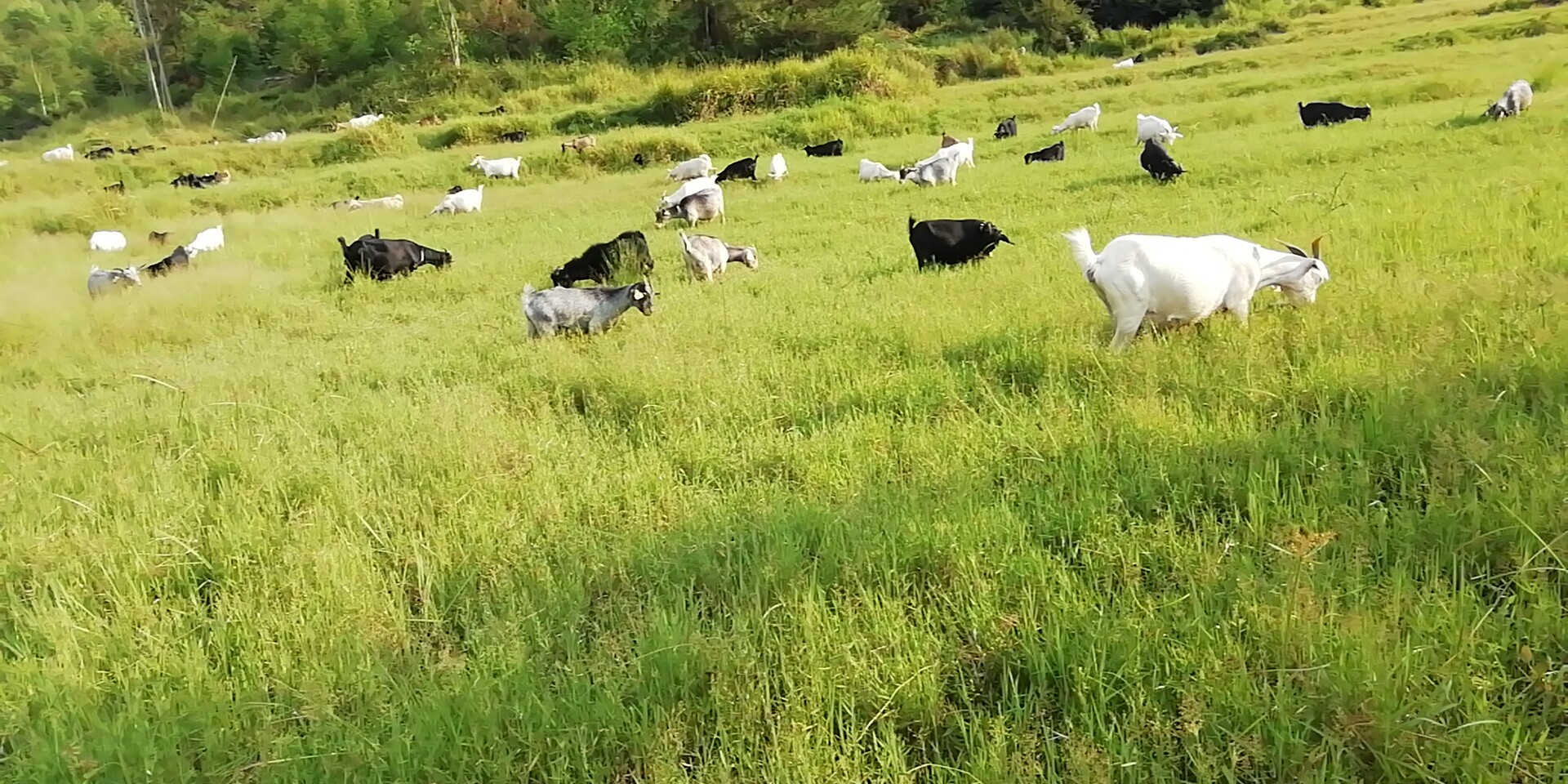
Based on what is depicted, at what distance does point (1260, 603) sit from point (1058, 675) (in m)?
0.63

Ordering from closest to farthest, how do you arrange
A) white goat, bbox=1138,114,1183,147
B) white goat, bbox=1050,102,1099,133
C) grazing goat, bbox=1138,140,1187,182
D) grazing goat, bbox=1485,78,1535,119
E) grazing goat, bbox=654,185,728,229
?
grazing goat, bbox=1138,140,1187,182
grazing goat, bbox=1485,78,1535,119
grazing goat, bbox=654,185,728,229
white goat, bbox=1138,114,1183,147
white goat, bbox=1050,102,1099,133

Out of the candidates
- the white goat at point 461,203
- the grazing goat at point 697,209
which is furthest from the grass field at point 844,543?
the white goat at point 461,203

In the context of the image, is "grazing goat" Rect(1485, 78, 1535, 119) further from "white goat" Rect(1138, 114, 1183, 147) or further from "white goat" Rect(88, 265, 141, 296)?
"white goat" Rect(88, 265, 141, 296)

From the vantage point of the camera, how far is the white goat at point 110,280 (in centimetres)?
1137

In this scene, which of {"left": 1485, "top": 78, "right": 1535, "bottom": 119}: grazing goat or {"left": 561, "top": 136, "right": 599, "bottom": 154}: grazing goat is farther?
{"left": 561, "top": 136, "right": 599, "bottom": 154}: grazing goat

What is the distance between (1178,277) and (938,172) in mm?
9962

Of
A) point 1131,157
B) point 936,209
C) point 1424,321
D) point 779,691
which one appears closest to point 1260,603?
point 779,691

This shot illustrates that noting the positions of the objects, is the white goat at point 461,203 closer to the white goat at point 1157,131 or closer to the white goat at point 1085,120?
the white goat at point 1085,120

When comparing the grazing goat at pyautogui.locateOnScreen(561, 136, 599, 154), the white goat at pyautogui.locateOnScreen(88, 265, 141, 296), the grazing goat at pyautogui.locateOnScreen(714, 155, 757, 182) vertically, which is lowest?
the white goat at pyautogui.locateOnScreen(88, 265, 141, 296)

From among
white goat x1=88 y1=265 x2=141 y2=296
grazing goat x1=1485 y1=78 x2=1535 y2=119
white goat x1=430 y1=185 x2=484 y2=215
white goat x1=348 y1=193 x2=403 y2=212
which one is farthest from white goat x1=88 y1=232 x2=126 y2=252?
grazing goat x1=1485 y1=78 x2=1535 y2=119

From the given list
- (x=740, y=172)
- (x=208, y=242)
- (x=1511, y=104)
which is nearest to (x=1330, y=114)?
(x=1511, y=104)

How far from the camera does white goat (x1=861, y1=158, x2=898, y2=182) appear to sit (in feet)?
51.2

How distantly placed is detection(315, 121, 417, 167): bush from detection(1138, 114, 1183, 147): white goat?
1929 cm

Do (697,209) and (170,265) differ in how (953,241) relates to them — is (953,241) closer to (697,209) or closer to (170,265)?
(697,209)
